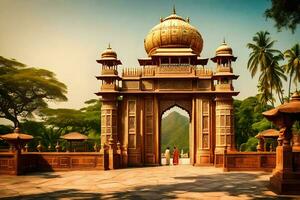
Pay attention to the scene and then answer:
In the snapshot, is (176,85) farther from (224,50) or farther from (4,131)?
(4,131)

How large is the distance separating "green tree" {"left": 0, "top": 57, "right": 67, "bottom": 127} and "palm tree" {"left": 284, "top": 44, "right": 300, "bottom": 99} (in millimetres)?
21912

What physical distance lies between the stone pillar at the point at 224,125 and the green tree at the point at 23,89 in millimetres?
18266

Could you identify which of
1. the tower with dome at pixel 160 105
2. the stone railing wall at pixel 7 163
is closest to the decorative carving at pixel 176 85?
the tower with dome at pixel 160 105

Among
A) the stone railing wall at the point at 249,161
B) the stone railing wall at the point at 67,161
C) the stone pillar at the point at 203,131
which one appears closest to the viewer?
the stone railing wall at the point at 249,161

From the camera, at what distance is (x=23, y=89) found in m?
33.1

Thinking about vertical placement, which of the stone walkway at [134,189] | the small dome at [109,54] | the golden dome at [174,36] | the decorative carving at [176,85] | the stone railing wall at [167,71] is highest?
the golden dome at [174,36]

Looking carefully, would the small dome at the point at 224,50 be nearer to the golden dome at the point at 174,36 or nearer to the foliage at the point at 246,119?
the golden dome at the point at 174,36

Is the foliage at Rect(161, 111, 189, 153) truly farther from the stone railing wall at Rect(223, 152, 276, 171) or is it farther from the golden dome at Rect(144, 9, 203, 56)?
the stone railing wall at Rect(223, 152, 276, 171)

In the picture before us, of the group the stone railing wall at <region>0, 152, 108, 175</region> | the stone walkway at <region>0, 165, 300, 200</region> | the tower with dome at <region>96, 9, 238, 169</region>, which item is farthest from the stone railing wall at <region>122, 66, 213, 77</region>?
the stone walkway at <region>0, 165, 300, 200</region>

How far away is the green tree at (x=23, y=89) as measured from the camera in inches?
1267

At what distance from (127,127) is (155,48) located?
700cm

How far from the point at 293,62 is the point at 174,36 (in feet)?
47.3

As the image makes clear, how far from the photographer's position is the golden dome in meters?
25.8

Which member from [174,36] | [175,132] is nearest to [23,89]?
[174,36]
